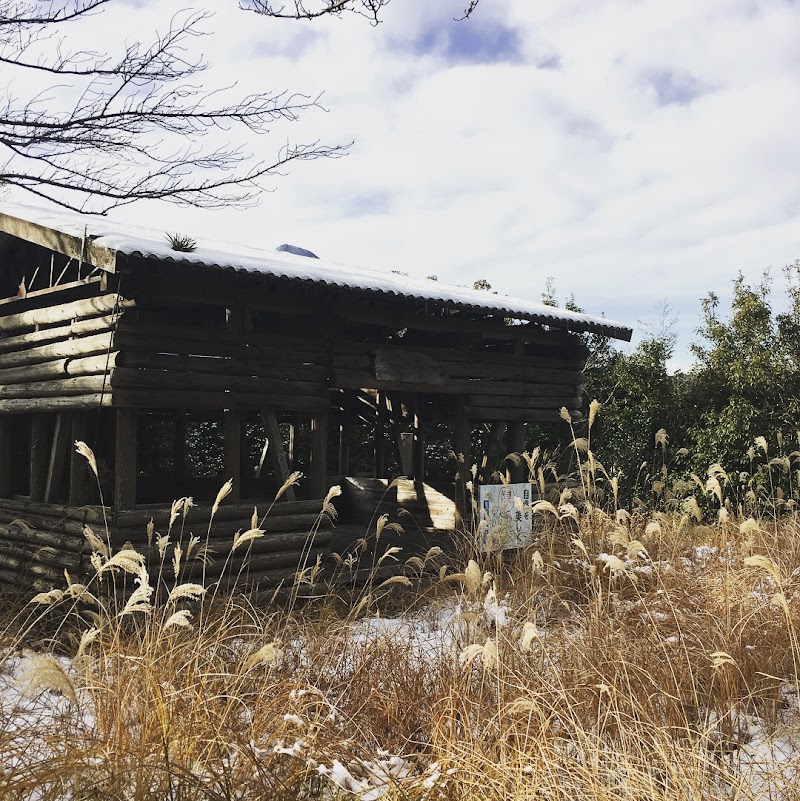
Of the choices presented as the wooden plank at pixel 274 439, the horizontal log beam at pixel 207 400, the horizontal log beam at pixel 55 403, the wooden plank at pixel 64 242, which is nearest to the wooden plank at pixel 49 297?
the wooden plank at pixel 64 242

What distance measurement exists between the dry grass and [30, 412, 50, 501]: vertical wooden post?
4096 millimetres

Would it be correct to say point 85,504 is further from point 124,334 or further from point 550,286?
point 550,286

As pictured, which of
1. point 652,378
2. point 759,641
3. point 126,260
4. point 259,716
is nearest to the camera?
point 259,716

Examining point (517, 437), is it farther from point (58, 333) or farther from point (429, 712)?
point (429, 712)

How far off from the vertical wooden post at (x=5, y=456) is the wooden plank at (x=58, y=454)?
125 cm

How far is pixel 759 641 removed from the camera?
462 centimetres

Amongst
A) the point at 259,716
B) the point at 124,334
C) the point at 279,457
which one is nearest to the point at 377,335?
the point at 279,457

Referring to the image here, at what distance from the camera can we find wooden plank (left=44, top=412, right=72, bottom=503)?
780 cm

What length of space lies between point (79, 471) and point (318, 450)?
2279 mm

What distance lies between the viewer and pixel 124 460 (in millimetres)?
6953

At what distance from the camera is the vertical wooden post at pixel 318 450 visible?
8.28 metres

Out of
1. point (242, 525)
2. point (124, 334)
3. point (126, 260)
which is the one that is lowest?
point (242, 525)

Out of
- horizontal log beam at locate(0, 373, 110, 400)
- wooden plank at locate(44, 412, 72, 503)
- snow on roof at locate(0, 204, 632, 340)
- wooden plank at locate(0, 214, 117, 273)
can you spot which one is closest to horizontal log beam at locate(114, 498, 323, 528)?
horizontal log beam at locate(0, 373, 110, 400)

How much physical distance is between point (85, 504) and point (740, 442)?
10.1m
